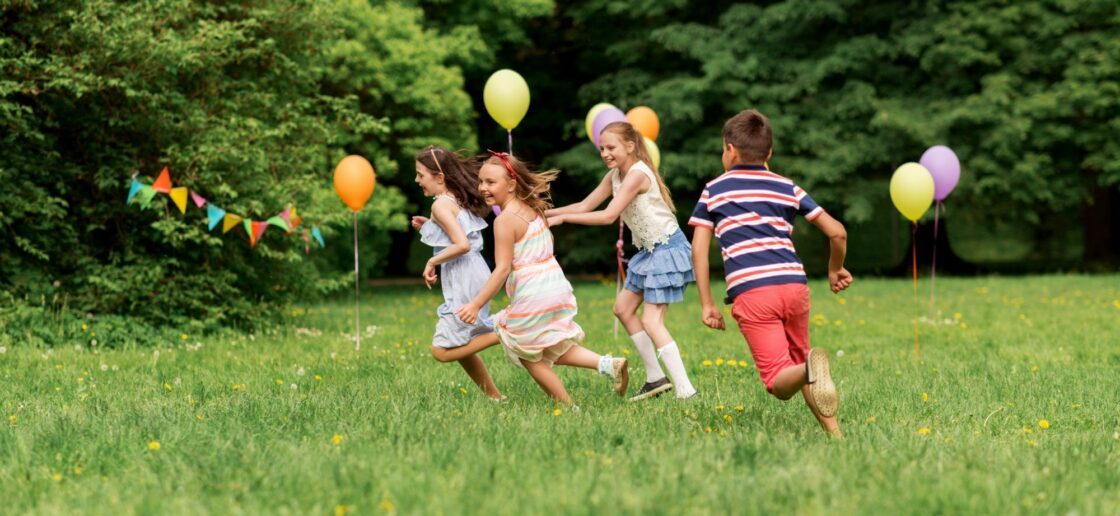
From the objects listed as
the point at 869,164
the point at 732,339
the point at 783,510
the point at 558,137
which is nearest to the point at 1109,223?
the point at 869,164

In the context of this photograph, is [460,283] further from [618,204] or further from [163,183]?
[163,183]

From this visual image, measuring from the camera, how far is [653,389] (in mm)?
6570

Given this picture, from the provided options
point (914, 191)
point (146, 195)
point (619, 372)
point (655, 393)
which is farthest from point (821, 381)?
point (146, 195)

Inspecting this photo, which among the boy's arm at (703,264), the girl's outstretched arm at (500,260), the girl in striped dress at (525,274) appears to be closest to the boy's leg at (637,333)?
the girl in striped dress at (525,274)

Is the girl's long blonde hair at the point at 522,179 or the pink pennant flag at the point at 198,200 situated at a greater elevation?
the girl's long blonde hair at the point at 522,179

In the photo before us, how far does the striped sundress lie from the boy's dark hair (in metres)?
1.19

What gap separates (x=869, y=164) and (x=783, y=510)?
18.7 meters

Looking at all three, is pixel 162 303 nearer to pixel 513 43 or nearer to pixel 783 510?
pixel 783 510

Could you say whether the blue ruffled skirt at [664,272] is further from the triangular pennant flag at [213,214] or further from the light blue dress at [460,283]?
the triangular pennant flag at [213,214]

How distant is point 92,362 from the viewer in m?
7.90

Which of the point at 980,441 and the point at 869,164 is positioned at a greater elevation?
the point at 869,164

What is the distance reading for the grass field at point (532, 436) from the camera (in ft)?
12.3

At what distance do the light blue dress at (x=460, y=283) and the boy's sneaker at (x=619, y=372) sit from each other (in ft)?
2.74

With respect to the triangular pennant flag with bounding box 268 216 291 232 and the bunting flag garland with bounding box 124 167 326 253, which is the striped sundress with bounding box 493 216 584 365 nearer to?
the bunting flag garland with bounding box 124 167 326 253
